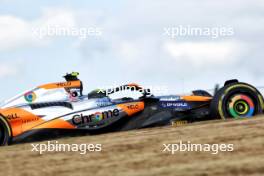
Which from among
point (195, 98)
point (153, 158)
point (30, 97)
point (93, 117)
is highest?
point (30, 97)

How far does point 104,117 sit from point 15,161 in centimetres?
321

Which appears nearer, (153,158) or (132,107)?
(153,158)

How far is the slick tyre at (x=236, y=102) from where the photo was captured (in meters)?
10.4

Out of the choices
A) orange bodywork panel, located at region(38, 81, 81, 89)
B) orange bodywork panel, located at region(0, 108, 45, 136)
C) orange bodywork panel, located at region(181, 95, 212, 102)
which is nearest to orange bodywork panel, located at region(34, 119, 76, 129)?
orange bodywork panel, located at region(0, 108, 45, 136)

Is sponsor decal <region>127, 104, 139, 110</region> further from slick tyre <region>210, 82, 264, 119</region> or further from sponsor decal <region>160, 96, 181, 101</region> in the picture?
slick tyre <region>210, 82, 264, 119</region>

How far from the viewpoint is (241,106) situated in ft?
34.9

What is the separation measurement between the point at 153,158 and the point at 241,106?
466cm

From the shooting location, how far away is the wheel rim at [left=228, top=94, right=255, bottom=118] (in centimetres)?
1052

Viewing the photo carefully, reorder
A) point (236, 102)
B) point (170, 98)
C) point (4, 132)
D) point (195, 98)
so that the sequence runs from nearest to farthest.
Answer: point (4, 132) → point (236, 102) → point (170, 98) → point (195, 98)

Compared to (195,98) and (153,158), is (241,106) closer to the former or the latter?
(195,98)

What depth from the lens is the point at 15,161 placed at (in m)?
7.25

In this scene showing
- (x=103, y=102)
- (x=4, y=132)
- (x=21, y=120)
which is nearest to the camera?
(x=4, y=132)

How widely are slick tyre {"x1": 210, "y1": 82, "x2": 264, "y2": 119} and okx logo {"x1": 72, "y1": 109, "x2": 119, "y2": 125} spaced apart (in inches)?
81.6

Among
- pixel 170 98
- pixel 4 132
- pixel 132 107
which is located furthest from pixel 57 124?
pixel 170 98
